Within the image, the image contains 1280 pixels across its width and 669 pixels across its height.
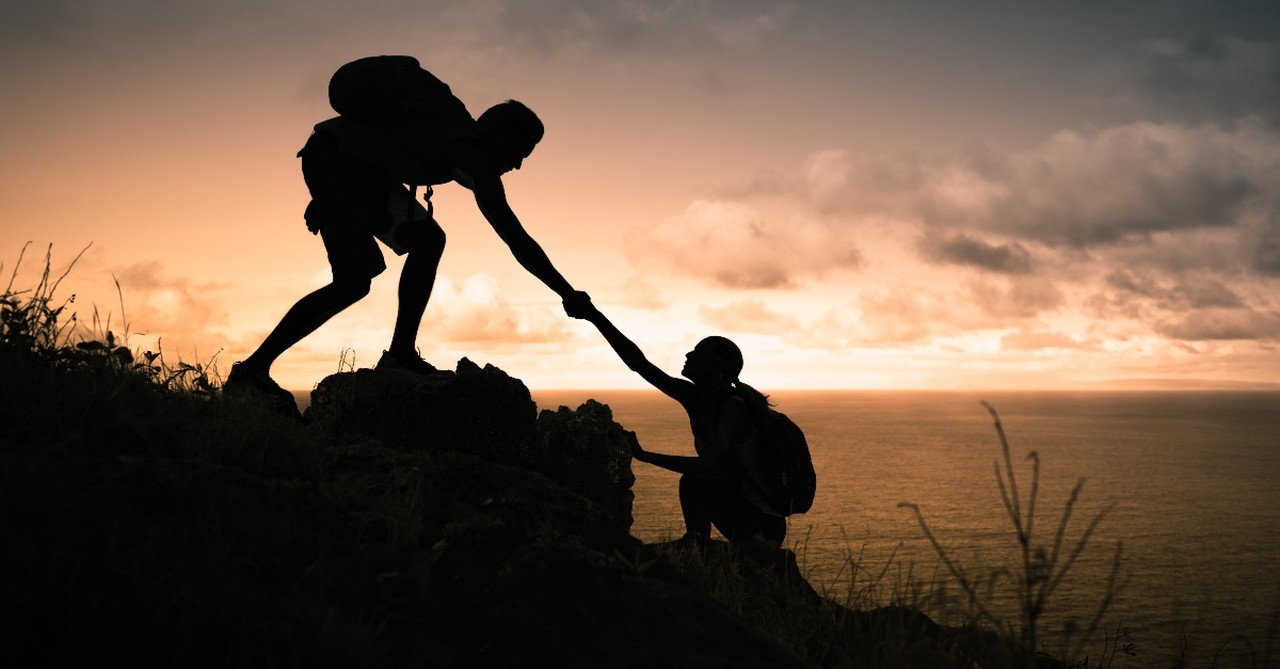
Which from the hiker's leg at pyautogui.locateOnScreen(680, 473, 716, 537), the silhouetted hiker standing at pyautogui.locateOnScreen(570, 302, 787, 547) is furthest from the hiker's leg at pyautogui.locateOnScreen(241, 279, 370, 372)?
the hiker's leg at pyautogui.locateOnScreen(680, 473, 716, 537)

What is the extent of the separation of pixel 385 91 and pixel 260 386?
2.19m

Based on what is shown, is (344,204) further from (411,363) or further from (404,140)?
(411,363)

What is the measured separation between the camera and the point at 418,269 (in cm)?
629

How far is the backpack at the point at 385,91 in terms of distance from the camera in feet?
18.9

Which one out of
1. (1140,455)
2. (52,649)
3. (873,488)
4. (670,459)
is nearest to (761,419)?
(670,459)

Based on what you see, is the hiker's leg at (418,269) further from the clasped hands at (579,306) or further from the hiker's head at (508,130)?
the clasped hands at (579,306)

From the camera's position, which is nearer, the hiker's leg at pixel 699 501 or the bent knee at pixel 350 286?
the bent knee at pixel 350 286

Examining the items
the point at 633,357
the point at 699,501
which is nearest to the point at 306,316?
the point at 633,357

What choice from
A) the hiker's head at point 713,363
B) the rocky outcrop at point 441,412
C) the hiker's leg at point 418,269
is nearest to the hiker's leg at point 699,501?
the rocky outcrop at point 441,412

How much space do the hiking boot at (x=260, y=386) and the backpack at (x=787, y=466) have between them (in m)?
3.40

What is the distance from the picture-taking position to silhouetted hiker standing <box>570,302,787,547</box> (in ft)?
21.1

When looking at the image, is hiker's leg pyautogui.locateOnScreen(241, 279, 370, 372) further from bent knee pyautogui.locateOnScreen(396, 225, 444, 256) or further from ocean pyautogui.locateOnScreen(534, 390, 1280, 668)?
ocean pyautogui.locateOnScreen(534, 390, 1280, 668)

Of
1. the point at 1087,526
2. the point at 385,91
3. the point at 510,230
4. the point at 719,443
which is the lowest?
the point at 1087,526

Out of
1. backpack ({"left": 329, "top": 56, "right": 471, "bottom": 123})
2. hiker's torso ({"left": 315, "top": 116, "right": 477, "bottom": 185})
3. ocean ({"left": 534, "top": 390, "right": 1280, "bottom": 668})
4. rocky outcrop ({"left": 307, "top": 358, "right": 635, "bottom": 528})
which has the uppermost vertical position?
backpack ({"left": 329, "top": 56, "right": 471, "bottom": 123})
